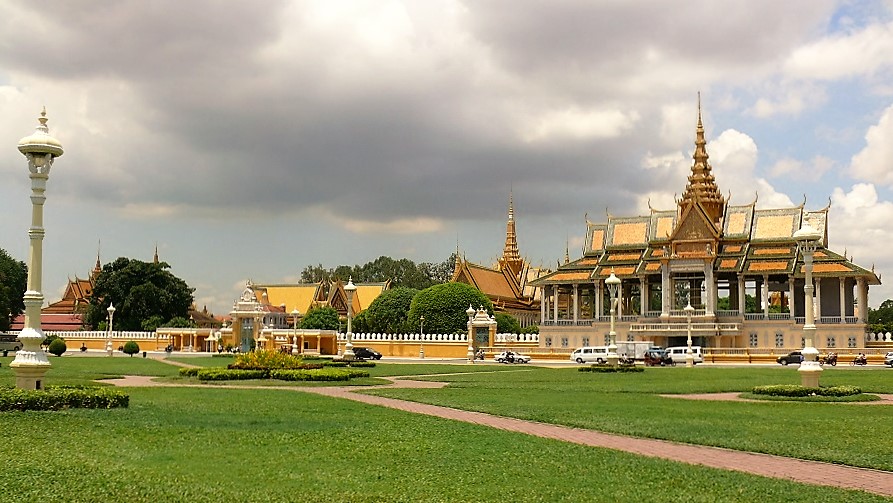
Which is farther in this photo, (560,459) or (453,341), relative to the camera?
(453,341)

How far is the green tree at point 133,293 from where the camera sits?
89.8m

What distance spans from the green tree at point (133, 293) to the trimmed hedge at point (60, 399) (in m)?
75.4

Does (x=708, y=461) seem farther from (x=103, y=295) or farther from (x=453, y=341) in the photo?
(x=103, y=295)

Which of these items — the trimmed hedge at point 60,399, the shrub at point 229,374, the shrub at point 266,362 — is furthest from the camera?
the shrub at point 266,362

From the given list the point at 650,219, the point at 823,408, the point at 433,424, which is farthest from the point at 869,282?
the point at 433,424

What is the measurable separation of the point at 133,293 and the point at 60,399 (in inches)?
3012

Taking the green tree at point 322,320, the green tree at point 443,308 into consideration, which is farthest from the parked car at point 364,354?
the green tree at point 322,320

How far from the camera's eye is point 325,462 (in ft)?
36.5

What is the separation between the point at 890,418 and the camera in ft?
57.4

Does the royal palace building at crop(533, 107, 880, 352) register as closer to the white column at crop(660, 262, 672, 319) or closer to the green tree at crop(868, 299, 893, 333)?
the white column at crop(660, 262, 672, 319)

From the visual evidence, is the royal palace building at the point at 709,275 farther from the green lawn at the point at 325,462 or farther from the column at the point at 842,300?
the green lawn at the point at 325,462

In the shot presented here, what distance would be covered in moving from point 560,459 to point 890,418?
9134 mm

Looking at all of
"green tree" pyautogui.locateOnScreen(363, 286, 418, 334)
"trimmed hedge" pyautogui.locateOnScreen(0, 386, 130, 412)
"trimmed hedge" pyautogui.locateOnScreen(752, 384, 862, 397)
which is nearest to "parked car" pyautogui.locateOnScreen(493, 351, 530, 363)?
"green tree" pyautogui.locateOnScreen(363, 286, 418, 334)

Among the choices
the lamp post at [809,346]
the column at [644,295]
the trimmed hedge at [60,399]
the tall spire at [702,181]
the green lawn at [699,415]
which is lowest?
the green lawn at [699,415]
